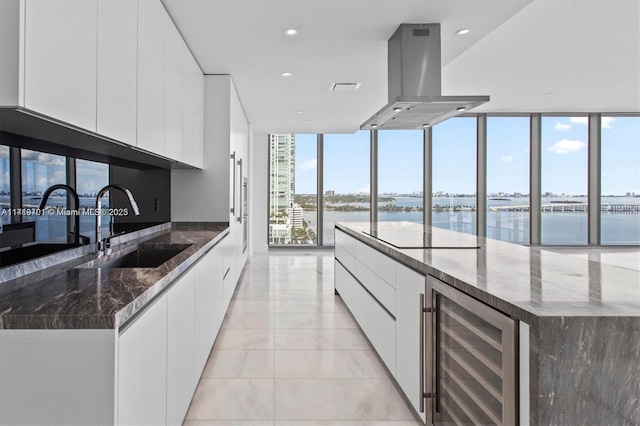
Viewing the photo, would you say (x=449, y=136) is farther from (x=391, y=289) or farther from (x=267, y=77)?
(x=391, y=289)

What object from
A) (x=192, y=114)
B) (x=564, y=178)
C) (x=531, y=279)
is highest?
(x=192, y=114)

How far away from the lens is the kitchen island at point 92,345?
37.3 inches

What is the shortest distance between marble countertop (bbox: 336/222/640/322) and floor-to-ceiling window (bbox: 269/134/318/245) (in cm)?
581

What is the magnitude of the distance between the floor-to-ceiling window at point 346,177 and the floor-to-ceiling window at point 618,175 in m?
4.73

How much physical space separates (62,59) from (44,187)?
2.51ft

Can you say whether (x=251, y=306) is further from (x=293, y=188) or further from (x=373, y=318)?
(x=293, y=188)

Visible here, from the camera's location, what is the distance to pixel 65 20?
1.26 meters

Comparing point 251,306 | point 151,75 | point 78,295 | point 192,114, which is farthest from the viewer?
point 251,306

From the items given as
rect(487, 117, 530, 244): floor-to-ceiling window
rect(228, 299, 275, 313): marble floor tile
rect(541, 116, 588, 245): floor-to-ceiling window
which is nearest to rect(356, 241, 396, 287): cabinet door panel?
rect(228, 299, 275, 313): marble floor tile

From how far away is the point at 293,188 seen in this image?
26.0ft

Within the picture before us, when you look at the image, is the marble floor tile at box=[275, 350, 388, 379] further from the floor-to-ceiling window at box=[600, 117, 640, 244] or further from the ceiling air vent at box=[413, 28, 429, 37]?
the floor-to-ceiling window at box=[600, 117, 640, 244]

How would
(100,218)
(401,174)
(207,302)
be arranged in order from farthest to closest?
(401,174)
(207,302)
(100,218)

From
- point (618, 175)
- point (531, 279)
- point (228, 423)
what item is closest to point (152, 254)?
point (228, 423)

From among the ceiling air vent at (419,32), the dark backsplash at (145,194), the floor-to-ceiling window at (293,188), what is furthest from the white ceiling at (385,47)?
the floor-to-ceiling window at (293,188)
